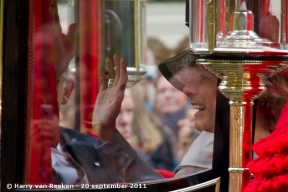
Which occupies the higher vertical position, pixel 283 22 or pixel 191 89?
pixel 283 22

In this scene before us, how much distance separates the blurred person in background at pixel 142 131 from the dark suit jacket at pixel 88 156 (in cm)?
7

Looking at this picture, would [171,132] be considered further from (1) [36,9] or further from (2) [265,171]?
(2) [265,171]

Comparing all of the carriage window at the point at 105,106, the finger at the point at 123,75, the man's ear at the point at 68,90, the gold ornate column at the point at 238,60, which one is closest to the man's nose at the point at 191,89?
the carriage window at the point at 105,106

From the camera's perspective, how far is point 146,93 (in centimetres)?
120

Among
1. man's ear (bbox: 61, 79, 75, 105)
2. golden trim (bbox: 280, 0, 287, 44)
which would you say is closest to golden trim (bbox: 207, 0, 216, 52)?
golden trim (bbox: 280, 0, 287, 44)

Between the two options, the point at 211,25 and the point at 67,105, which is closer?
the point at 211,25

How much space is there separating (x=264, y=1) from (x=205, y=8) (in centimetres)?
10

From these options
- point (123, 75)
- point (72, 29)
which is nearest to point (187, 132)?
point (123, 75)

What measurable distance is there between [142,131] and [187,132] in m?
0.10

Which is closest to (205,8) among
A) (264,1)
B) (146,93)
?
(264,1)

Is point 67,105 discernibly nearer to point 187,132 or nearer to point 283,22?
point 187,132

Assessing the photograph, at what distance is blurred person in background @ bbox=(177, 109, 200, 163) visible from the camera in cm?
121

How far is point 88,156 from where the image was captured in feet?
4.03

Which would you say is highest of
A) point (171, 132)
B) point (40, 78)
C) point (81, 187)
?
point (40, 78)
